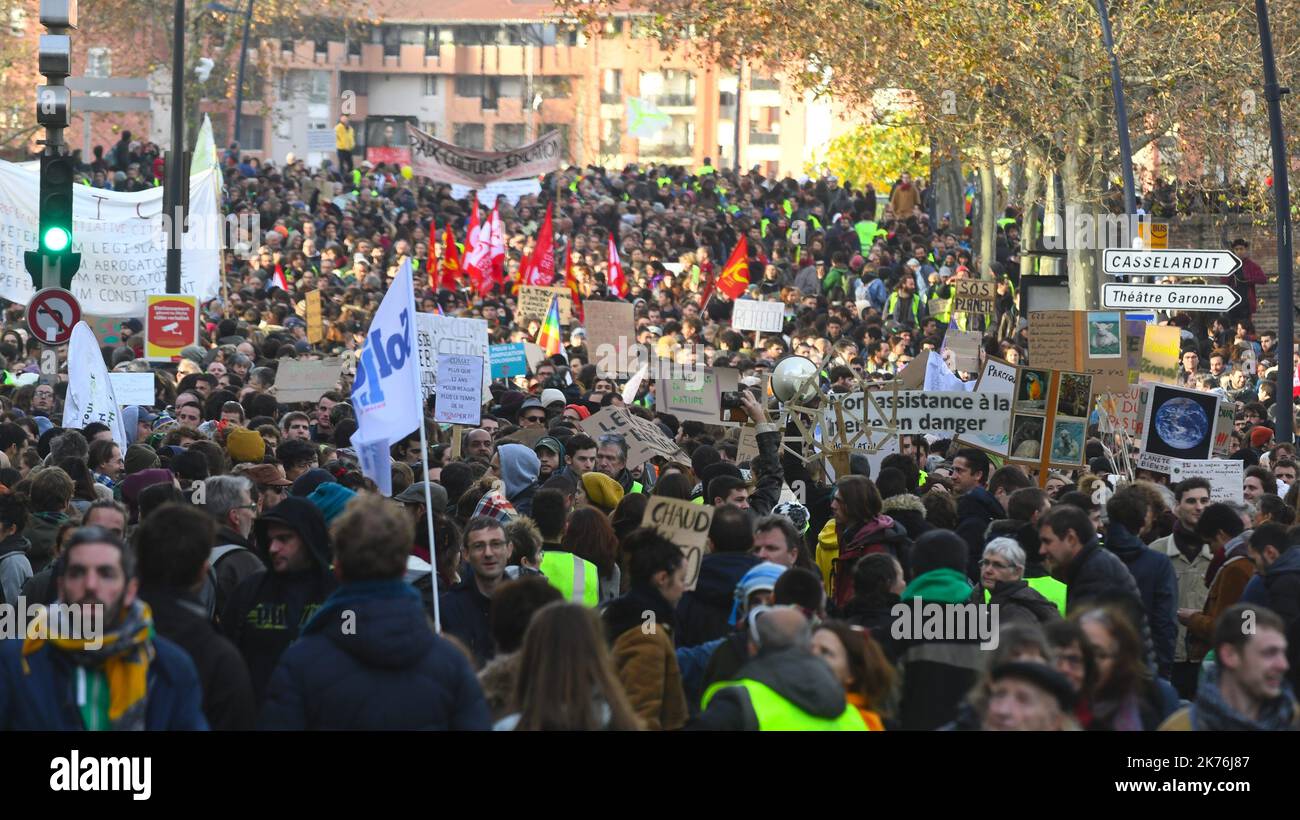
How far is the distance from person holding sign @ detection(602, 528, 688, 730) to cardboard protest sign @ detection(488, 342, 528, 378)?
33.6 feet

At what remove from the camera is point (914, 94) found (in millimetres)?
29859

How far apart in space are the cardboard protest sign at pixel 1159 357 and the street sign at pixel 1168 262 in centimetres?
80

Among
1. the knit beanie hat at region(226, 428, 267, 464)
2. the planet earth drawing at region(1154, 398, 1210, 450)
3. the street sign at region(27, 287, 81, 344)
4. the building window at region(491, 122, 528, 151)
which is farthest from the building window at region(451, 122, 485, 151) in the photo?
the knit beanie hat at region(226, 428, 267, 464)

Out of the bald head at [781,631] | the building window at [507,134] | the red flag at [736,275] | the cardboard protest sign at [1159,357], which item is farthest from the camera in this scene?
the building window at [507,134]

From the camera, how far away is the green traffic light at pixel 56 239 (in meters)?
14.1

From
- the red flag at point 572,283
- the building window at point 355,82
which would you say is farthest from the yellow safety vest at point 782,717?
the building window at point 355,82

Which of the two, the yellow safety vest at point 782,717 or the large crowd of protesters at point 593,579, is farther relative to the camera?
the yellow safety vest at point 782,717

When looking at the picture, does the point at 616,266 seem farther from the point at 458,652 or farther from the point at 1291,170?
the point at 458,652

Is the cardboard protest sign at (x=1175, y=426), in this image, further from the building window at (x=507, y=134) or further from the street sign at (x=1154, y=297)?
the building window at (x=507, y=134)

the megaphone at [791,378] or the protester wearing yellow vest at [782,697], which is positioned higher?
the megaphone at [791,378]

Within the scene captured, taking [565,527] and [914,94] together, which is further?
[914,94]

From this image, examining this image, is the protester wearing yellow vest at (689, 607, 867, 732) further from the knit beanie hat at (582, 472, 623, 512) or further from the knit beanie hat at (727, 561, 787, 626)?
the knit beanie hat at (582, 472, 623, 512)
